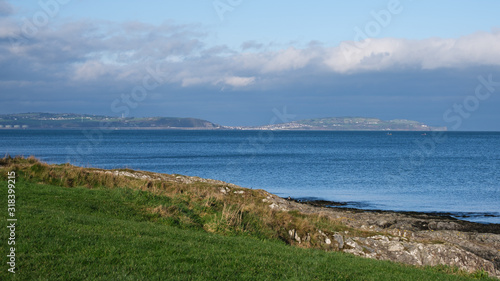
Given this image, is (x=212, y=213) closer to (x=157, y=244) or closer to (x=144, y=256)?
(x=157, y=244)

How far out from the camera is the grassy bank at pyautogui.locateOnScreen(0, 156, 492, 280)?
10.7 metres

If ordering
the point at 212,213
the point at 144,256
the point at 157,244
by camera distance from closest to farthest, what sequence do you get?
the point at 144,256 < the point at 157,244 < the point at 212,213

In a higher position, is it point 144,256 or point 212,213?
point 144,256

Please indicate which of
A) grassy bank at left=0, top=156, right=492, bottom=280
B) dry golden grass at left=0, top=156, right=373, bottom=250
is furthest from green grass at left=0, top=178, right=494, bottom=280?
dry golden grass at left=0, top=156, right=373, bottom=250

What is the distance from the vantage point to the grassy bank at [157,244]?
1066cm

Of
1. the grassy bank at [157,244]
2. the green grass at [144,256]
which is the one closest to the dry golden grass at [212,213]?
the grassy bank at [157,244]

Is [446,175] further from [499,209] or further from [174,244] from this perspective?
[174,244]

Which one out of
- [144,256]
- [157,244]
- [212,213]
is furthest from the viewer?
[212,213]

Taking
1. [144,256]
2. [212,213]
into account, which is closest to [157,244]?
[144,256]

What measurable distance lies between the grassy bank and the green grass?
2 cm

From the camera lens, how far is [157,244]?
514 inches

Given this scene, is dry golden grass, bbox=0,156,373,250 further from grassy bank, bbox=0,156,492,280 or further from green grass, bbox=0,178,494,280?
green grass, bbox=0,178,494,280

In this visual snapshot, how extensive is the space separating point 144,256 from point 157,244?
50.8 inches

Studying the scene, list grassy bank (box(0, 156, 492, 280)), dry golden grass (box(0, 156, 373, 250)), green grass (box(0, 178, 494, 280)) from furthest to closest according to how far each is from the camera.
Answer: dry golden grass (box(0, 156, 373, 250)) → grassy bank (box(0, 156, 492, 280)) → green grass (box(0, 178, 494, 280))
